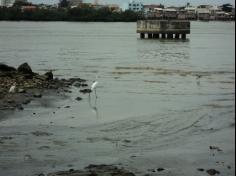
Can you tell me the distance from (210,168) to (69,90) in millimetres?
15291

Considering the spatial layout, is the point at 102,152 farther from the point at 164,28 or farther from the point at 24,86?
the point at 164,28

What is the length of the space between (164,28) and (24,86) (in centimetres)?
6213

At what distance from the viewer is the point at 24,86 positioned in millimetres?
26188

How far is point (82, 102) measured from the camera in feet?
76.4

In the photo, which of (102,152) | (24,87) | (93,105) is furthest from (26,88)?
(102,152)

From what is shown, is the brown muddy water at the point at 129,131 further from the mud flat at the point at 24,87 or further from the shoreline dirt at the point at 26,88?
the mud flat at the point at 24,87

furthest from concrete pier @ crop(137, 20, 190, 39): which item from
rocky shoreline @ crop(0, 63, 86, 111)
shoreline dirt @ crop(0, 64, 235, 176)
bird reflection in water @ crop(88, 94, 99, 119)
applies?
shoreline dirt @ crop(0, 64, 235, 176)

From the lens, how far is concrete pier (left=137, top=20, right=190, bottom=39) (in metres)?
86.4

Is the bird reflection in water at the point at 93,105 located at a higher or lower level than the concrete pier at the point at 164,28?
higher

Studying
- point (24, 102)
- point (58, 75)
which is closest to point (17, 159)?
point (24, 102)

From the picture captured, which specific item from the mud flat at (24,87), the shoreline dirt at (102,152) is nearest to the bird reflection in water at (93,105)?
the mud flat at (24,87)

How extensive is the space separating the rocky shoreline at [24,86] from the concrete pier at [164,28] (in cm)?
5538

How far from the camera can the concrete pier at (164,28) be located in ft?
283

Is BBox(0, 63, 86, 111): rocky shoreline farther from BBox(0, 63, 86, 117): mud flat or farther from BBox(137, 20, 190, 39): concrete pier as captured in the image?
BBox(137, 20, 190, 39): concrete pier
